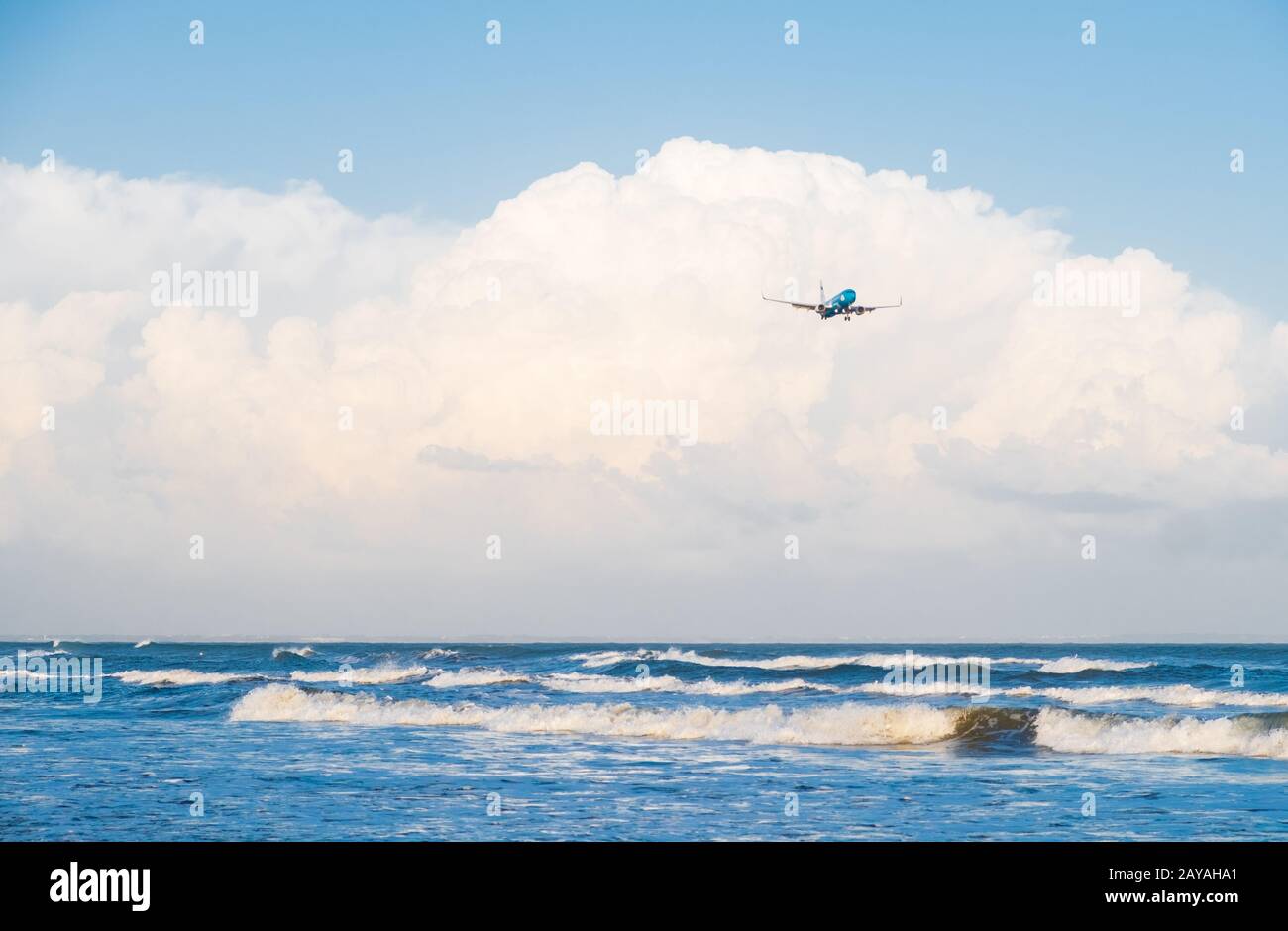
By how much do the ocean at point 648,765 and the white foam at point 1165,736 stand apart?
0.08 meters

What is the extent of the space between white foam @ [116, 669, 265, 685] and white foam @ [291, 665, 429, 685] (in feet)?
10.4

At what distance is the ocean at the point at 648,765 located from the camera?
17.7m

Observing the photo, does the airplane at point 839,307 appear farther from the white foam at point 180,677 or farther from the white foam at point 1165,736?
the white foam at point 180,677

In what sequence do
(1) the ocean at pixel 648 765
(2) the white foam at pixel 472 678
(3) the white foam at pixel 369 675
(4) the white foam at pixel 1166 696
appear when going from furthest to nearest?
(3) the white foam at pixel 369 675 < (2) the white foam at pixel 472 678 < (4) the white foam at pixel 1166 696 < (1) the ocean at pixel 648 765

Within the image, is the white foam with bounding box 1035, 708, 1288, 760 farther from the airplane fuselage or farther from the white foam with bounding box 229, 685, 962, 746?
the airplane fuselage

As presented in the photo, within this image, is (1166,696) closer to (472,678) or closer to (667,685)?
(667,685)

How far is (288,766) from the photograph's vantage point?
24047mm

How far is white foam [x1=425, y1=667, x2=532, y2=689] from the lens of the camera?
52281 mm

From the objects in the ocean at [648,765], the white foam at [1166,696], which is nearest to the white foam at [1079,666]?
the ocean at [648,765]

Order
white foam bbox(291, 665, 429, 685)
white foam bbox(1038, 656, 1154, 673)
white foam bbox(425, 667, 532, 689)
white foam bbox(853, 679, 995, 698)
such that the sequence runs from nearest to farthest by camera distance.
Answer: white foam bbox(853, 679, 995, 698), white foam bbox(425, 667, 532, 689), white foam bbox(291, 665, 429, 685), white foam bbox(1038, 656, 1154, 673)

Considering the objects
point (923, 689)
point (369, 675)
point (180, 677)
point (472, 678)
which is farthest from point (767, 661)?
point (180, 677)

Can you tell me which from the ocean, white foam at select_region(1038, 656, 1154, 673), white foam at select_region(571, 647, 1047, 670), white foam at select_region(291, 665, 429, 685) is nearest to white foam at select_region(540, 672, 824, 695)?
the ocean

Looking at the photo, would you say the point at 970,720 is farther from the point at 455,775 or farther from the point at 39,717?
the point at 39,717
